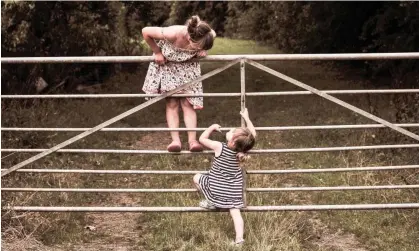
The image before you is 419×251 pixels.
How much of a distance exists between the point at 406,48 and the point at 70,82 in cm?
749

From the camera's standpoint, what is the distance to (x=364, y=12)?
1587 centimetres

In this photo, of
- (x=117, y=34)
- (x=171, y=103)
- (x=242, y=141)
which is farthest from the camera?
(x=117, y=34)

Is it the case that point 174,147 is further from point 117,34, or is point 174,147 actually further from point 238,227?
point 117,34

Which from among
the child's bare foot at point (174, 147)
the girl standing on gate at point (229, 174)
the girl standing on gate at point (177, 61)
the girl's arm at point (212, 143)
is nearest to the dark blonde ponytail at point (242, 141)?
the girl standing on gate at point (229, 174)

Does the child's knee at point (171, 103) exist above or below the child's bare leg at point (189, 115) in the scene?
above

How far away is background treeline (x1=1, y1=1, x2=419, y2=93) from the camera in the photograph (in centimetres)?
1131

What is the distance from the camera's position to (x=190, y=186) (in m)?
6.61

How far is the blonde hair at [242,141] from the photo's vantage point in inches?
180

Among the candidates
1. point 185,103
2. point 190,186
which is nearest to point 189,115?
point 185,103

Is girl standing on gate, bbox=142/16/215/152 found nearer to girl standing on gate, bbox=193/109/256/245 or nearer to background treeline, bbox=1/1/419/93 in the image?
girl standing on gate, bbox=193/109/256/245

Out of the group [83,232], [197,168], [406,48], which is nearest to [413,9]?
[406,48]

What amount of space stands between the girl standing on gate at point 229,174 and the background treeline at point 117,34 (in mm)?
5927

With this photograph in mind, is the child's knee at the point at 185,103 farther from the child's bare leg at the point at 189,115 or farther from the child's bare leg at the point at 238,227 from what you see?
the child's bare leg at the point at 238,227

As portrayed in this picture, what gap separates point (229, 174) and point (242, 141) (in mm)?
331
